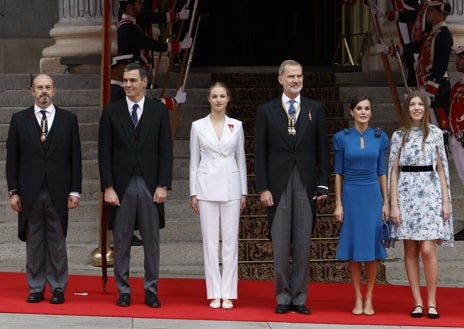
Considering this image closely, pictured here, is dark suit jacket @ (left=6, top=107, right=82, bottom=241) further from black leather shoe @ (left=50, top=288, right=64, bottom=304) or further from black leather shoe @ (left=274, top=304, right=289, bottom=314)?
black leather shoe @ (left=274, top=304, right=289, bottom=314)

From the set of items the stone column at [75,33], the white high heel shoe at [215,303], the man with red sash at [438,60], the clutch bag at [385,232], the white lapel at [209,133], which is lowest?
the white high heel shoe at [215,303]

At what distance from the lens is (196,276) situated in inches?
517

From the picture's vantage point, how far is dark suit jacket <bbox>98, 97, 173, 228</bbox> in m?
11.2

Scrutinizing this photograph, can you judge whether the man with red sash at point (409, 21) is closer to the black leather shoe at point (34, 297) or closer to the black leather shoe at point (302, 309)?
the black leather shoe at point (302, 309)

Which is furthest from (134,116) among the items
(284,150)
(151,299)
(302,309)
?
(302,309)

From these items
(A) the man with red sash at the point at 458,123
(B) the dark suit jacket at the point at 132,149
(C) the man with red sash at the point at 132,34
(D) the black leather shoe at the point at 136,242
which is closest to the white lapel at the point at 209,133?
(B) the dark suit jacket at the point at 132,149

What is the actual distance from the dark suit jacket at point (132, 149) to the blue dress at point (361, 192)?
1.35 m

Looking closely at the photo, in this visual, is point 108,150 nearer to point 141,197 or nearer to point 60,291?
point 141,197

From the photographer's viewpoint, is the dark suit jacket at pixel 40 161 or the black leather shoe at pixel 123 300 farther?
the dark suit jacket at pixel 40 161

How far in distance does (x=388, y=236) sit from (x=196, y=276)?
267 cm

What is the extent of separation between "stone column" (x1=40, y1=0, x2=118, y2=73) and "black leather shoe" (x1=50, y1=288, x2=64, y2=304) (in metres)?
6.87

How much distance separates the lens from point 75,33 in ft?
58.6

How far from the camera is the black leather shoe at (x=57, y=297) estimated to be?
36.8ft

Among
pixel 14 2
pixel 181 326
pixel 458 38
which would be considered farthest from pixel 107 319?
pixel 14 2
